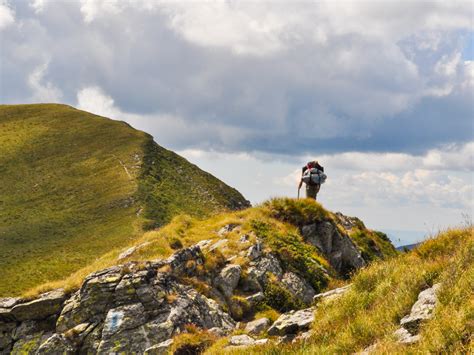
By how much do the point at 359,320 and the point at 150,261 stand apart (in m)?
11.1

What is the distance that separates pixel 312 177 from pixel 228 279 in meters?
10.4

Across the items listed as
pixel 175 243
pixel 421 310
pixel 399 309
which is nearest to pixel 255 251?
pixel 175 243

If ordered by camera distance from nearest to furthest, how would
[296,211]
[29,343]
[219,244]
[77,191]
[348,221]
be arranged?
[29,343], [219,244], [296,211], [348,221], [77,191]

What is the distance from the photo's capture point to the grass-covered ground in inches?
340

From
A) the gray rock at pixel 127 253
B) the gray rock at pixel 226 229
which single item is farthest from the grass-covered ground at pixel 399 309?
the gray rock at pixel 226 229

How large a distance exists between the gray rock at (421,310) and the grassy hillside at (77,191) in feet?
258

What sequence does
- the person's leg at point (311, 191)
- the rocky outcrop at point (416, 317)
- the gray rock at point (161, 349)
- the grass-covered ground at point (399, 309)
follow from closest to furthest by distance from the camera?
1. the grass-covered ground at point (399, 309)
2. the rocky outcrop at point (416, 317)
3. the gray rock at point (161, 349)
4. the person's leg at point (311, 191)

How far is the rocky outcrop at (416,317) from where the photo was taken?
950cm

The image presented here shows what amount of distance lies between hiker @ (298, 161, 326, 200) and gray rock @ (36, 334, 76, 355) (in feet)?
53.5

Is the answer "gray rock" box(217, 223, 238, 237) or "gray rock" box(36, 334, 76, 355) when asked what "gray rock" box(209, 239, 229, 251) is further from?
"gray rock" box(36, 334, 76, 355)

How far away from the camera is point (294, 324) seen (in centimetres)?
1274

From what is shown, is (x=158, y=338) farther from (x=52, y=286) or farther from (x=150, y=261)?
(x=52, y=286)

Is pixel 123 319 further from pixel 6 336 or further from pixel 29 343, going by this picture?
pixel 6 336

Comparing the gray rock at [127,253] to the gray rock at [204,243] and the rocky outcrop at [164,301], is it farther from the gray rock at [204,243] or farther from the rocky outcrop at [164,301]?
the gray rock at [204,243]
